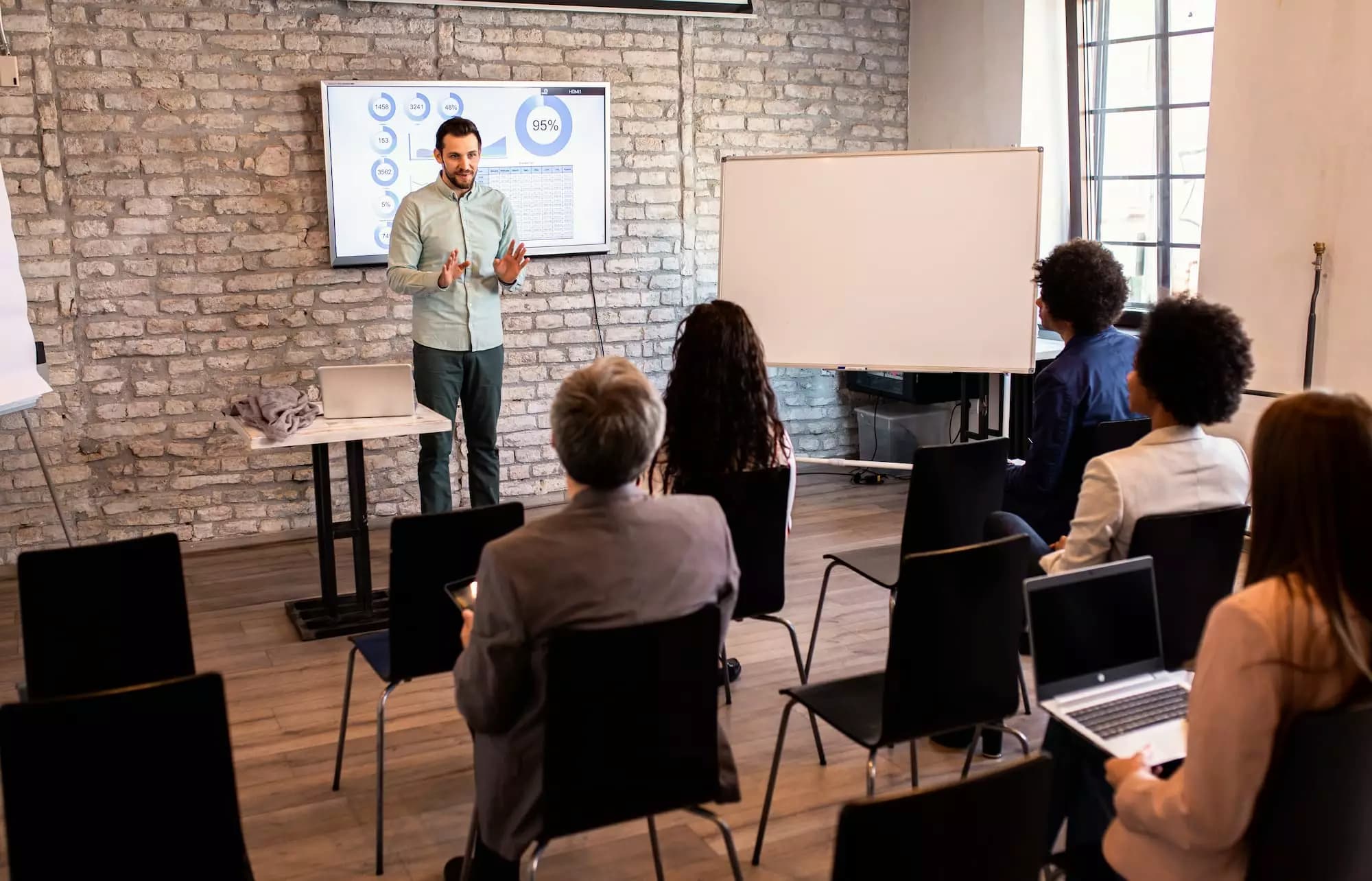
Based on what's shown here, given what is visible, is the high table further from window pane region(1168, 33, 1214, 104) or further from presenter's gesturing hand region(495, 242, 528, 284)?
window pane region(1168, 33, 1214, 104)

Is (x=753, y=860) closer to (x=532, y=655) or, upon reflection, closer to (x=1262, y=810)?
(x=532, y=655)

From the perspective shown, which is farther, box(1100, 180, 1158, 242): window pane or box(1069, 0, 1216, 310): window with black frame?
box(1100, 180, 1158, 242): window pane

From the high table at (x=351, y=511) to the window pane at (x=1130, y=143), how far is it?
140 inches

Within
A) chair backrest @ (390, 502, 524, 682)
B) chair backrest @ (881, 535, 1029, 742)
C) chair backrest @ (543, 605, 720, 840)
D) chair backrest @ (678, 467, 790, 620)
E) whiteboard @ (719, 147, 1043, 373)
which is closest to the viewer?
chair backrest @ (543, 605, 720, 840)

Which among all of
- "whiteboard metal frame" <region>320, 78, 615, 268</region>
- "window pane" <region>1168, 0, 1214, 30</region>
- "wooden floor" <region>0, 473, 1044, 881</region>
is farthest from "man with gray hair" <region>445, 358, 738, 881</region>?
"window pane" <region>1168, 0, 1214, 30</region>

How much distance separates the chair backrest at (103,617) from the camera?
2.50 m

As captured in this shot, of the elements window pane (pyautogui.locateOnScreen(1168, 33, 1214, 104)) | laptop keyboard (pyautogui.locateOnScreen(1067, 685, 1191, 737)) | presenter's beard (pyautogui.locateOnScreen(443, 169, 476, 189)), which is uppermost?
window pane (pyautogui.locateOnScreen(1168, 33, 1214, 104))

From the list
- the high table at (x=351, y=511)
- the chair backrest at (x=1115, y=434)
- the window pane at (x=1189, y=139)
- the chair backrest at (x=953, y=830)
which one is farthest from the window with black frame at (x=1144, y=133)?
the chair backrest at (x=953, y=830)

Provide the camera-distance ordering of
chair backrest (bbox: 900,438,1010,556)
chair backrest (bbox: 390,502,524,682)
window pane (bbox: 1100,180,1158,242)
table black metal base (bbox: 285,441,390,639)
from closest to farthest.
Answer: chair backrest (bbox: 390,502,524,682) → chair backrest (bbox: 900,438,1010,556) → table black metal base (bbox: 285,441,390,639) → window pane (bbox: 1100,180,1158,242)

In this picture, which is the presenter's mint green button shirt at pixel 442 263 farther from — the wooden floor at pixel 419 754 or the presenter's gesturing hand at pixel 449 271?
the wooden floor at pixel 419 754

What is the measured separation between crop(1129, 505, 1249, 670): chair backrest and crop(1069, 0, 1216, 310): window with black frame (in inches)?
128

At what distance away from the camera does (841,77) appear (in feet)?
21.9

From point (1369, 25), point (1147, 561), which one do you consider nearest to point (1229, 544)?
point (1147, 561)

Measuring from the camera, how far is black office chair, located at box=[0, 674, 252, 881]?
5.55ft
